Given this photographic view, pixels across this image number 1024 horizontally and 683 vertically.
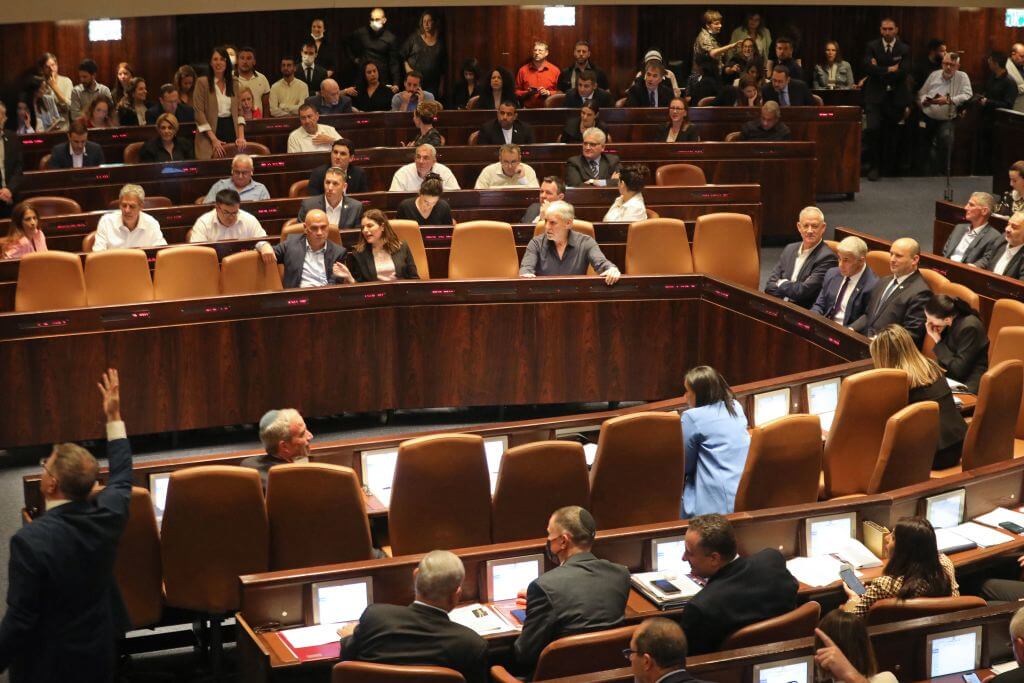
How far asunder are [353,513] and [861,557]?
72.5 inches

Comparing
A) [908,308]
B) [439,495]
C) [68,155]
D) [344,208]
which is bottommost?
[439,495]

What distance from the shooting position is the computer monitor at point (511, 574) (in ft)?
15.2

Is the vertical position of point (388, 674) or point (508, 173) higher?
point (508, 173)

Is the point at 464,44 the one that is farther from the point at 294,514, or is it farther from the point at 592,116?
the point at 294,514

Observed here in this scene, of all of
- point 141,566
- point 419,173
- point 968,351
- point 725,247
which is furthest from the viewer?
point 419,173

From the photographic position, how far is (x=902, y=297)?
746 centimetres

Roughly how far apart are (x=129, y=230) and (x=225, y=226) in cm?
59

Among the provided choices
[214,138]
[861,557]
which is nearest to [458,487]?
[861,557]

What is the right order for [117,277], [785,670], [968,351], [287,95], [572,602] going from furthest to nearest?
[287,95] < [117,277] < [968,351] < [572,602] < [785,670]

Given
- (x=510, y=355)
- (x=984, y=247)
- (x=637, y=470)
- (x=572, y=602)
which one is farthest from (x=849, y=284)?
(x=572, y=602)

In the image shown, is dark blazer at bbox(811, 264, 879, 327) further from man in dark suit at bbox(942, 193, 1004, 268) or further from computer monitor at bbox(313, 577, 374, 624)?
computer monitor at bbox(313, 577, 374, 624)

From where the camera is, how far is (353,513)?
497 centimetres

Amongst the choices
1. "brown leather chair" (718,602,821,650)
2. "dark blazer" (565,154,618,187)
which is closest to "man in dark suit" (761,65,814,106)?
"dark blazer" (565,154,618,187)

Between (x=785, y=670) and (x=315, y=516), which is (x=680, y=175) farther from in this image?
(x=785, y=670)
